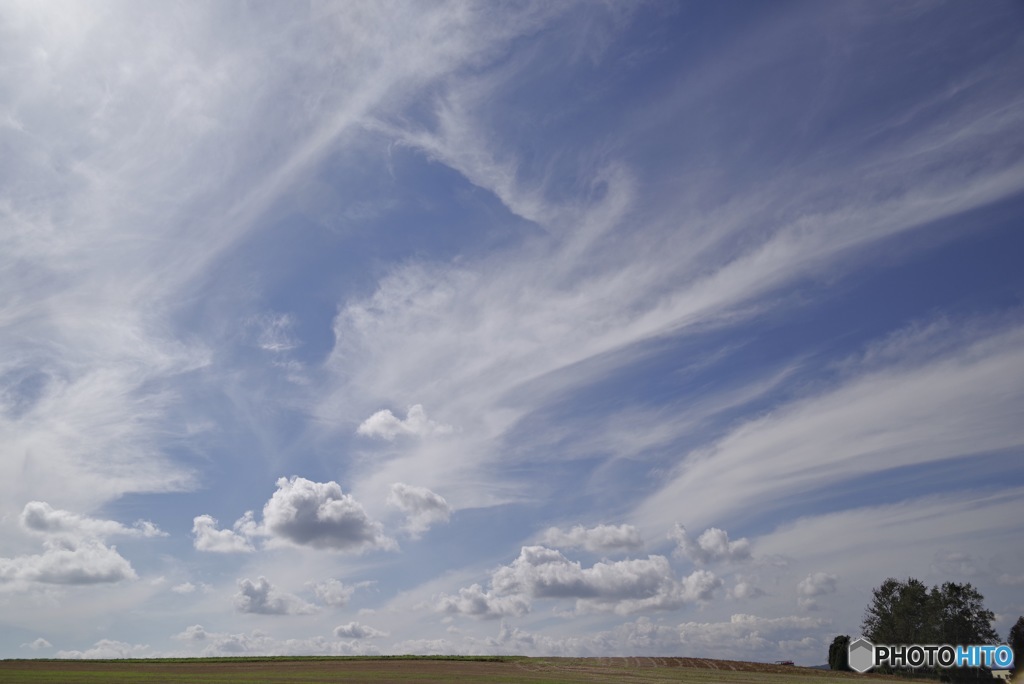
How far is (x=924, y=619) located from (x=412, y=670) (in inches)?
3867

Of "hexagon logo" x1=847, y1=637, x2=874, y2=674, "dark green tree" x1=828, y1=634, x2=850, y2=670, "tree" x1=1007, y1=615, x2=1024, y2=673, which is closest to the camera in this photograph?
"tree" x1=1007, y1=615, x2=1024, y2=673

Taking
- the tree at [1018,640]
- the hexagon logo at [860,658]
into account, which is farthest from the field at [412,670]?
the tree at [1018,640]

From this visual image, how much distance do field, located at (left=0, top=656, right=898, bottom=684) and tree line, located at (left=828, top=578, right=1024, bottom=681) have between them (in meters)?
26.0

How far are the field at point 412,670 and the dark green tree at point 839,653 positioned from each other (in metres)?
16.1

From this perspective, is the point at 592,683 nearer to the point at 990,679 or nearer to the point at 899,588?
the point at 990,679

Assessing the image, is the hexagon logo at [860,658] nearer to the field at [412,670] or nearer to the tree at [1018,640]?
the field at [412,670]

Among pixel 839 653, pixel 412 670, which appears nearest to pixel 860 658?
pixel 839 653

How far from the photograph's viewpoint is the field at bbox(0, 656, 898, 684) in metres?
65.9

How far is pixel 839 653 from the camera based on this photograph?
413 ft

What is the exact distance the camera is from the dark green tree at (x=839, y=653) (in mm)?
123938

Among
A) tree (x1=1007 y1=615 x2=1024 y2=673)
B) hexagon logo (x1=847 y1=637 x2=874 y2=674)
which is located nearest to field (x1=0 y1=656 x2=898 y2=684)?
hexagon logo (x1=847 y1=637 x2=874 y2=674)

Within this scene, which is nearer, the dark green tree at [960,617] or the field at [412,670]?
the field at [412,670]

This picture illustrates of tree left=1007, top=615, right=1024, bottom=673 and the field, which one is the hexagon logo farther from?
tree left=1007, top=615, right=1024, bottom=673

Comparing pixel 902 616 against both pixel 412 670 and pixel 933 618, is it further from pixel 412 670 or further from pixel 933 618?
pixel 412 670
